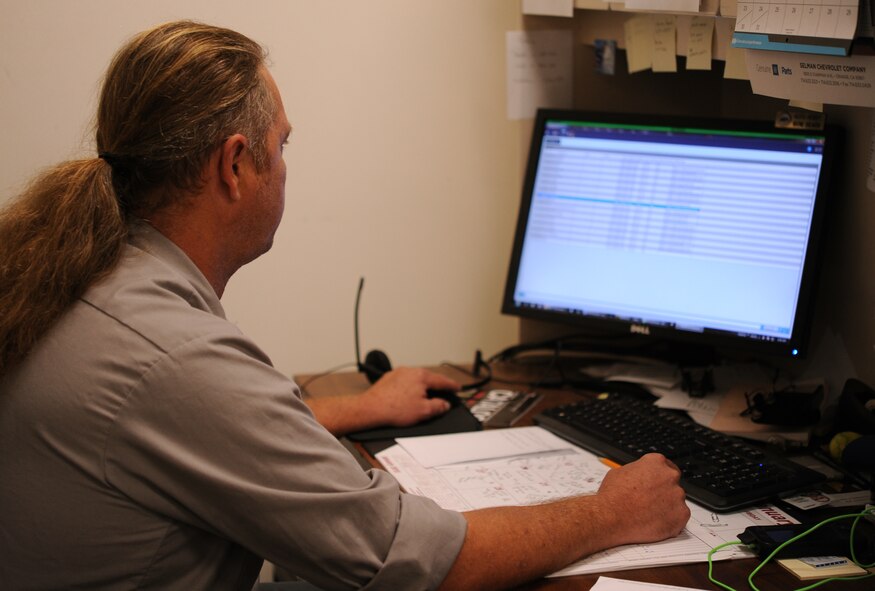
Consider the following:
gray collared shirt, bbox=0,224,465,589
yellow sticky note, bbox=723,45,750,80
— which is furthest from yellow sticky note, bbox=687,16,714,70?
gray collared shirt, bbox=0,224,465,589

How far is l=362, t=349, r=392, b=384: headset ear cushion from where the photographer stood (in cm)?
171

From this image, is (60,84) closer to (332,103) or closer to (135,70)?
(332,103)

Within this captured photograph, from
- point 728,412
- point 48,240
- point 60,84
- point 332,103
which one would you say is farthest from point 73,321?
point 728,412

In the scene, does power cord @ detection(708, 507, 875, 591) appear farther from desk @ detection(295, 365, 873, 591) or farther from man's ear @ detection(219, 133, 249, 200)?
man's ear @ detection(219, 133, 249, 200)

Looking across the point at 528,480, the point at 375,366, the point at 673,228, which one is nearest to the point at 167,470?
the point at 528,480

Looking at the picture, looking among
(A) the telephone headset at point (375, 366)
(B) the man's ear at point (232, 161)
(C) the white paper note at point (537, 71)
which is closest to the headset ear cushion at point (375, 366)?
(A) the telephone headset at point (375, 366)

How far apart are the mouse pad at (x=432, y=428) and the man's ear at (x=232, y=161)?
0.53 metres

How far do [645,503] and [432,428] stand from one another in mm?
461

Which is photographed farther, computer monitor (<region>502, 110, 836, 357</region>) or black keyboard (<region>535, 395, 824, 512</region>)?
computer monitor (<region>502, 110, 836, 357</region>)

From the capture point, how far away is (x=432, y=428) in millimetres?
1494

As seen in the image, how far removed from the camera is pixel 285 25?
1.70m

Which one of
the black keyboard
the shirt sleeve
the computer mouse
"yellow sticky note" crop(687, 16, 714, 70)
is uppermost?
"yellow sticky note" crop(687, 16, 714, 70)

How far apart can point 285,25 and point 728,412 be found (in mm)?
1034

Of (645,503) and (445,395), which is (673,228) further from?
(645,503)
